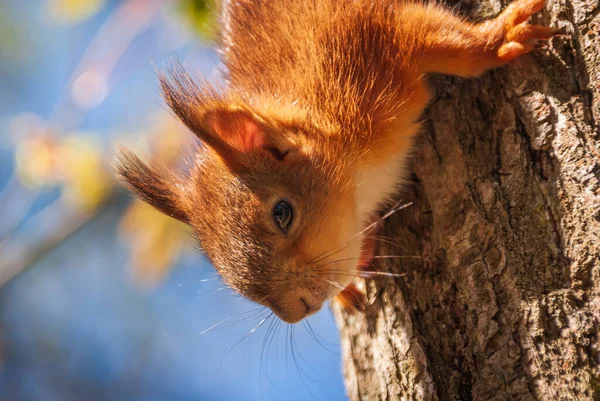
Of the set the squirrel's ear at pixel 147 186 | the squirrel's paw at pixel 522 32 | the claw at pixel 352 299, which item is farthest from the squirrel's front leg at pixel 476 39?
the squirrel's ear at pixel 147 186

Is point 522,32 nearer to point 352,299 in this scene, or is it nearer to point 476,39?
point 476,39

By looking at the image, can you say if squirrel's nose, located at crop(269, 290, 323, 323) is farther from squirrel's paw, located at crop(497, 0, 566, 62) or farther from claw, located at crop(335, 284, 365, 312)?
squirrel's paw, located at crop(497, 0, 566, 62)

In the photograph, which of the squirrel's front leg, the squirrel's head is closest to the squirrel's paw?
the squirrel's front leg

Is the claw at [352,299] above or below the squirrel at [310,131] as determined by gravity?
below

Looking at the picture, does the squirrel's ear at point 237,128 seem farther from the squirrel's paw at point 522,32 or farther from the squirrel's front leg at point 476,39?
the squirrel's paw at point 522,32

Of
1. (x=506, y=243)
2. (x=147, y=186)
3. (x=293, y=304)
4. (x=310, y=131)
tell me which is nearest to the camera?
(x=506, y=243)

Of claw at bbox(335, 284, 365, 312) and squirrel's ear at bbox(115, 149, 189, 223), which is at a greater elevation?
squirrel's ear at bbox(115, 149, 189, 223)

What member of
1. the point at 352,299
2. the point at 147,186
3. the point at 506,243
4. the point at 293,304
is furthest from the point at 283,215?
the point at 506,243
